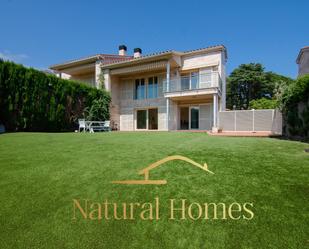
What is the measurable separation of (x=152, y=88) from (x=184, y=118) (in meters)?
4.20

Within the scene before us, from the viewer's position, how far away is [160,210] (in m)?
2.56

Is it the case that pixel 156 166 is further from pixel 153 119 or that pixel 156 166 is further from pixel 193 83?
pixel 153 119

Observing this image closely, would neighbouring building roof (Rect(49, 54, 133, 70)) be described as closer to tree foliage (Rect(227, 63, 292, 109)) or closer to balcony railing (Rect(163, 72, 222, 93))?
balcony railing (Rect(163, 72, 222, 93))

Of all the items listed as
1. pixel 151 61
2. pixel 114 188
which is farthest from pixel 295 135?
pixel 151 61

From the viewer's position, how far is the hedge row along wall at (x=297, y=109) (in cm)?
834

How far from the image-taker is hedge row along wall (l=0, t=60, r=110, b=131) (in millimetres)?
11562

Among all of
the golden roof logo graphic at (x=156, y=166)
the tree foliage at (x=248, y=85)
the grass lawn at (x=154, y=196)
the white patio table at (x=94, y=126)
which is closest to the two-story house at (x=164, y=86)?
the white patio table at (x=94, y=126)

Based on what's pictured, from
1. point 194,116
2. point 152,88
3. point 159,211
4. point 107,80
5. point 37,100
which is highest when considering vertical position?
point 107,80

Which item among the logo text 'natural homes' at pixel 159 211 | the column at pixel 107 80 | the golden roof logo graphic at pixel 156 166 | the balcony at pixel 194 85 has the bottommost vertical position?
the logo text 'natural homes' at pixel 159 211

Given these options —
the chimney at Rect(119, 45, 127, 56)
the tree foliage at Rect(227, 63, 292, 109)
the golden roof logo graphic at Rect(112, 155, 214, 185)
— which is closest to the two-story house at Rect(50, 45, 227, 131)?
the chimney at Rect(119, 45, 127, 56)

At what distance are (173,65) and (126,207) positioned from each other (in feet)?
53.6

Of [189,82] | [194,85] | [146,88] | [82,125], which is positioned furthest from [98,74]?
[194,85]

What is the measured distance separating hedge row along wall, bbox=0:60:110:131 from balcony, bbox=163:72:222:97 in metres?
7.26

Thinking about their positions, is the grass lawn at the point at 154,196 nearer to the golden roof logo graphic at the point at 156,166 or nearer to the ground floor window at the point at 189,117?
the golden roof logo graphic at the point at 156,166
